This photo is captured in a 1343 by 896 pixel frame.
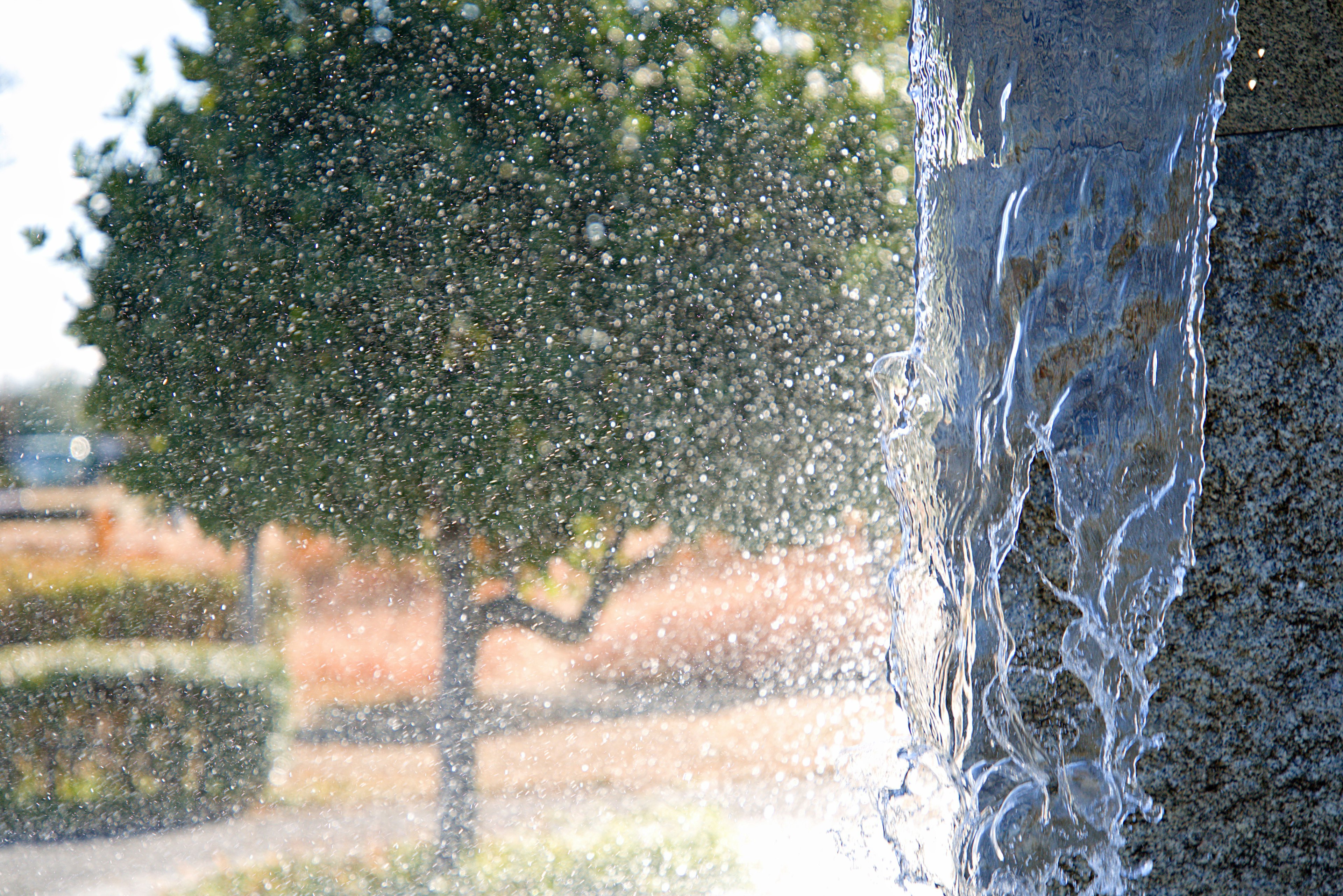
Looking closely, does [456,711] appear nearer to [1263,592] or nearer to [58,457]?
[58,457]

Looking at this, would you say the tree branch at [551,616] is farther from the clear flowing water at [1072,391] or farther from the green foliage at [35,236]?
the clear flowing water at [1072,391]

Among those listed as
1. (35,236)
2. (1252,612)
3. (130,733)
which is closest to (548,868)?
(130,733)

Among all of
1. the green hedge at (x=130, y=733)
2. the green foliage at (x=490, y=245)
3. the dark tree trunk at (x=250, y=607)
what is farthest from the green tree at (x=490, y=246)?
the green hedge at (x=130, y=733)

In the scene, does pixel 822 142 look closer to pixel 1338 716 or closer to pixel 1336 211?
pixel 1336 211

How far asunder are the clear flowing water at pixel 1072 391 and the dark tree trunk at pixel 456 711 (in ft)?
9.53

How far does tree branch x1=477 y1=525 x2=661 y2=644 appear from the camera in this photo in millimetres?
3885

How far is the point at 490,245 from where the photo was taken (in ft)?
10.9

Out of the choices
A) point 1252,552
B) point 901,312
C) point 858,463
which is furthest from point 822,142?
point 1252,552

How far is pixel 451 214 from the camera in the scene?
334 cm

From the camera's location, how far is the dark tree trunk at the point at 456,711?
3.79 m

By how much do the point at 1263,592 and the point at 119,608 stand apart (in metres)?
4.13

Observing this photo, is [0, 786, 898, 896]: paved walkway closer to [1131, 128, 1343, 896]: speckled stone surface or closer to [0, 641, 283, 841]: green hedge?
[0, 641, 283, 841]: green hedge

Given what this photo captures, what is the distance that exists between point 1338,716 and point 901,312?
2362mm

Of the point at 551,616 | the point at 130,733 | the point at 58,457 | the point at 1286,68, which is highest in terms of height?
the point at 1286,68
